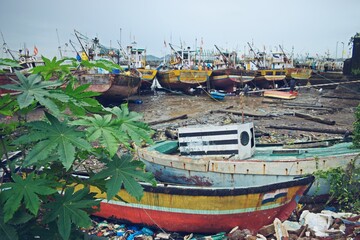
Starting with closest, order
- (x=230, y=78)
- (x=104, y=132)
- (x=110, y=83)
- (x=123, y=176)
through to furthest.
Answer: (x=104, y=132), (x=123, y=176), (x=110, y=83), (x=230, y=78)

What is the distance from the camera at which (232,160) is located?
6164mm

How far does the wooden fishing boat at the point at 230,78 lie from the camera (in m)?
28.3

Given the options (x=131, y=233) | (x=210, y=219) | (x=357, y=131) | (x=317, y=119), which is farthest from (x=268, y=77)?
(x=131, y=233)

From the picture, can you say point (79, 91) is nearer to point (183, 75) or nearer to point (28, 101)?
point (28, 101)

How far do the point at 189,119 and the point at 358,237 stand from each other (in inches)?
484

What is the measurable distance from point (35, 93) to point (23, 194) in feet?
2.00

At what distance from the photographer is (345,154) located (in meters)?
5.97

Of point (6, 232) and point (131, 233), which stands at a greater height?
point (6, 232)

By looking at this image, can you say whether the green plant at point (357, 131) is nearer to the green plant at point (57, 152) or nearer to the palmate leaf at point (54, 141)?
the green plant at point (57, 152)

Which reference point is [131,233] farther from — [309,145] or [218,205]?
[309,145]

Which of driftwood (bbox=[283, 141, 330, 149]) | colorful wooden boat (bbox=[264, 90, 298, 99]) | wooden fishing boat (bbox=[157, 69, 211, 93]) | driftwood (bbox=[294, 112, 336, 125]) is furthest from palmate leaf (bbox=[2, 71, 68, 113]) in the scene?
wooden fishing boat (bbox=[157, 69, 211, 93])

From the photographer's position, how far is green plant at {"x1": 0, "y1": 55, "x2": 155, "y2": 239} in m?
1.82

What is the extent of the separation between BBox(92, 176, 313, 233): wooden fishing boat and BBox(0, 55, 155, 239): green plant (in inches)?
129

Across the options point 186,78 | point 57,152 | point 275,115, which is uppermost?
point 57,152
